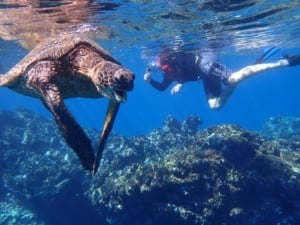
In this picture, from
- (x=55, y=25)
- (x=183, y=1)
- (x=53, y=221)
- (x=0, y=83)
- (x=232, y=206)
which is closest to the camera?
(x=0, y=83)

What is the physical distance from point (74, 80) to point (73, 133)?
60.2 inches

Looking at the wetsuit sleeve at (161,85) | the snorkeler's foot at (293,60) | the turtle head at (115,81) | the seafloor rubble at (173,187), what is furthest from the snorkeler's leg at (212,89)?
the turtle head at (115,81)

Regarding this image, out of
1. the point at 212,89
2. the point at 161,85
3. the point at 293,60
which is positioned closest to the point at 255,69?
the point at 293,60

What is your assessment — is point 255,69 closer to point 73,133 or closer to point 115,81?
point 115,81

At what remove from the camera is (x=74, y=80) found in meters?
5.93

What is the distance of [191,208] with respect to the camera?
459 inches

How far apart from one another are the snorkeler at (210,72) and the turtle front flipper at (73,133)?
374 inches

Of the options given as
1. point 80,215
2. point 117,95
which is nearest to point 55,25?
point 80,215

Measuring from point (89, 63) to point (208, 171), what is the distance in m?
7.69

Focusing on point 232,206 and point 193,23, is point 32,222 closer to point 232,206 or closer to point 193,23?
point 232,206

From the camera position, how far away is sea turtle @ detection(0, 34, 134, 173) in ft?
15.1

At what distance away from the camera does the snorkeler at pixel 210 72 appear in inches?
524

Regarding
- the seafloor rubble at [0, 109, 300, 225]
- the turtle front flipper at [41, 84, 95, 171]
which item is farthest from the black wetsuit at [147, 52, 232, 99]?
the turtle front flipper at [41, 84, 95, 171]

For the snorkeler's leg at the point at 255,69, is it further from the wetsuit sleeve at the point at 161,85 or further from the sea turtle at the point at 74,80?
the sea turtle at the point at 74,80
